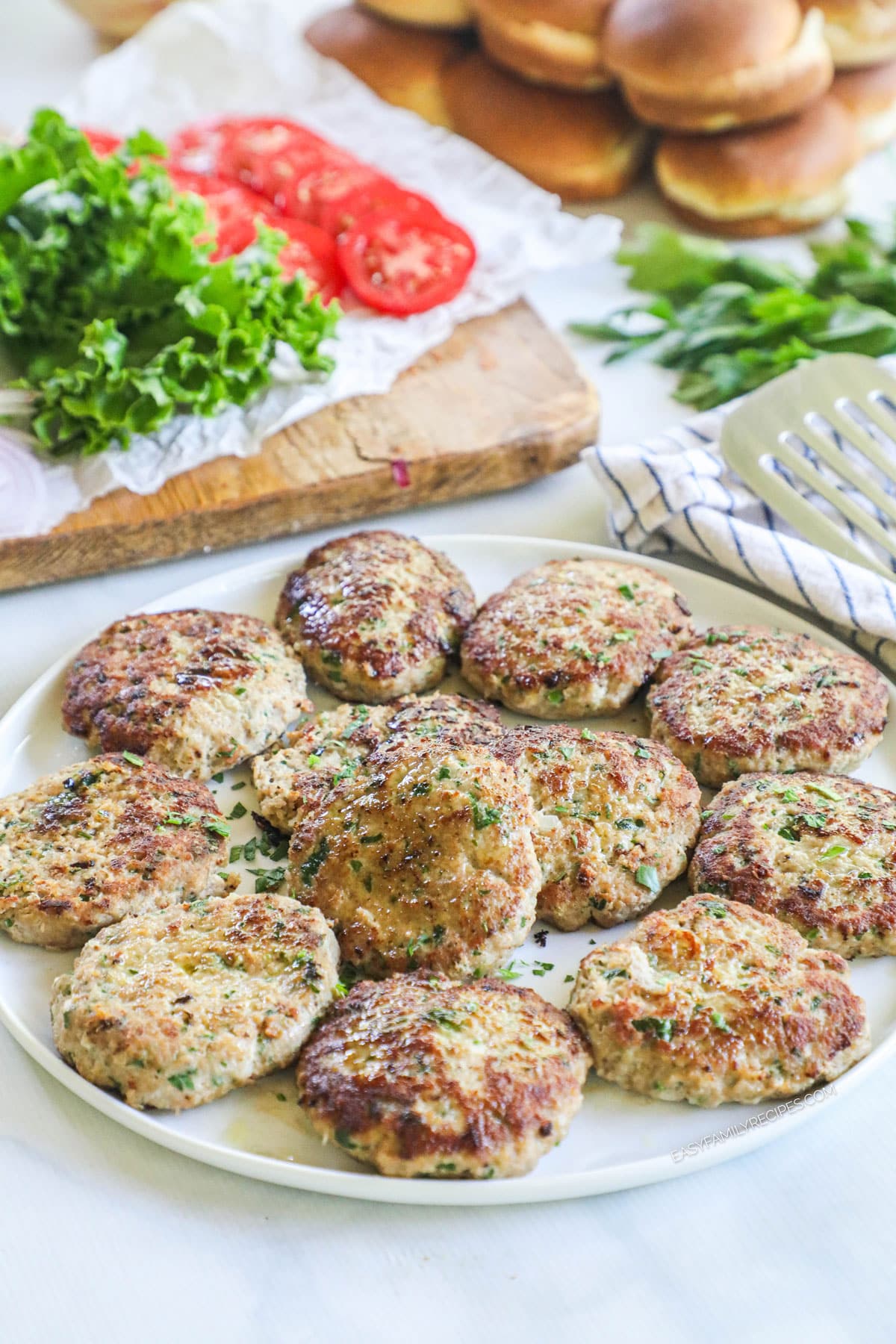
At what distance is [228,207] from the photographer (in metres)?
5.13

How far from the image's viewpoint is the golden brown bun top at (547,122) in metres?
5.75

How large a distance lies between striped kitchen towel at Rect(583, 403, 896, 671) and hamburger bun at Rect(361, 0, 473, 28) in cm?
295

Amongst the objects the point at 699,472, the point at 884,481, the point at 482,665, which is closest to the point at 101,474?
the point at 482,665

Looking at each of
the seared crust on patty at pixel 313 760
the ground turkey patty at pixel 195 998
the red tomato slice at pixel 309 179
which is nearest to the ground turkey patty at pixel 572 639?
the seared crust on patty at pixel 313 760

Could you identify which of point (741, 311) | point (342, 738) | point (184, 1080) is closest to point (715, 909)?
point (342, 738)

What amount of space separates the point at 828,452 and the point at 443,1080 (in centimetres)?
233

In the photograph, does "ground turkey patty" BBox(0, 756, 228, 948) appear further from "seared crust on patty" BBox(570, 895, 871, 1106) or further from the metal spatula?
the metal spatula

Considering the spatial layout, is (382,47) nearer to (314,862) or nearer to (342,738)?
(342,738)

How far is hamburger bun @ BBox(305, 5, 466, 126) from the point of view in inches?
240

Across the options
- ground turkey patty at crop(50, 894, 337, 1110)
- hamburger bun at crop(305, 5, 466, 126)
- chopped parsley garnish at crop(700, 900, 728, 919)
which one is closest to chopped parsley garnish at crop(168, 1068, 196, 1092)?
ground turkey patty at crop(50, 894, 337, 1110)

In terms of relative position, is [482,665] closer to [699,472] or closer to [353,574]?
[353,574]

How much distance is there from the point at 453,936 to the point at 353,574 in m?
1.24

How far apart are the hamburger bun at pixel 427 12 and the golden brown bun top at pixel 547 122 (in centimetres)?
42

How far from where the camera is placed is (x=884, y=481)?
4004mm
